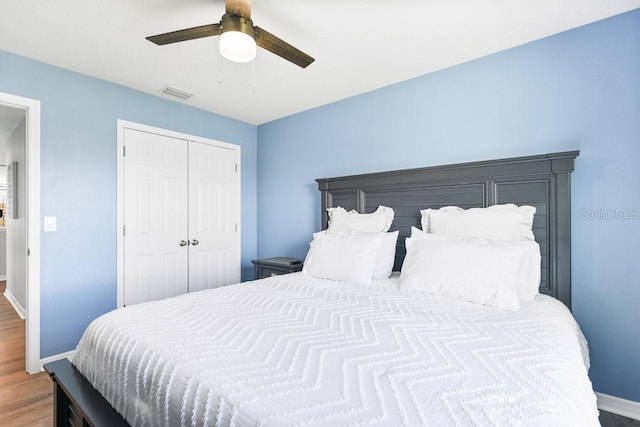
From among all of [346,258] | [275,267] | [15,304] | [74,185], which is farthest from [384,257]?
[15,304]

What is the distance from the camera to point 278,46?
5.91 ft

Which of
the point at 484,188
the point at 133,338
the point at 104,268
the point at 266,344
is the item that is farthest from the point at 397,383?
the point at 104,268

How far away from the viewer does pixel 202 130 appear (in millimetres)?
3619

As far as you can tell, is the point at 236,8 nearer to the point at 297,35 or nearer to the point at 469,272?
the point at 297,35

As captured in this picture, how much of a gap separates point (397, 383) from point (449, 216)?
1.65 m

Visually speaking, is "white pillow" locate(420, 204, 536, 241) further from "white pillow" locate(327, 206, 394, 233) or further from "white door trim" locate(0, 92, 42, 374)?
"white door trim" locate(0, 92, 42, 374)

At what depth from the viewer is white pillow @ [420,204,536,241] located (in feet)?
6.83

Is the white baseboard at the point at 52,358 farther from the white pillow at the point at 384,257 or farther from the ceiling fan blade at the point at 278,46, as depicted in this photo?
the ceiling fan blade at the point at 278,46

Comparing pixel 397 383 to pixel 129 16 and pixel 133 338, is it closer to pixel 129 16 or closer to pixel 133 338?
pixel 133 338

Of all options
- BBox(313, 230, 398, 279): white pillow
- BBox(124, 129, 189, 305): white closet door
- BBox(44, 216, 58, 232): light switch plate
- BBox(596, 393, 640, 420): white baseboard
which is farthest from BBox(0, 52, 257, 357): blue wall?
BBox(596, 393, 640, 420): white baseboard

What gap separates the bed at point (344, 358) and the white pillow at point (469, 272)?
7 centimetres

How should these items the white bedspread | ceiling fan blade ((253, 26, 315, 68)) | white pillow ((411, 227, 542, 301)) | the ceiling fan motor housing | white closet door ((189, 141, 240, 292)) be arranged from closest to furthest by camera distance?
the white bedspread
the ceiling fan motor housing
ceiling fan blade ((253, 26, 315, 68))
white pillow ((411, 227, 542, 301))
white closet door ((189, 141, 240, 292))

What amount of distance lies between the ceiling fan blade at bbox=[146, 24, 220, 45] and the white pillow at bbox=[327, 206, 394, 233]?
1716mm

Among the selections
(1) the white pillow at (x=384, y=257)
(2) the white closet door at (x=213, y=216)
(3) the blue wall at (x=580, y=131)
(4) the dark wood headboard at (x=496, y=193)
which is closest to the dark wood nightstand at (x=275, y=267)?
(2) the white closet door at (x=213, y=216)
